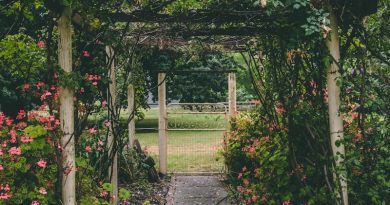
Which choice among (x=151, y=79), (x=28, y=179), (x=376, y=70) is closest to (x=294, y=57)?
(x=376, y=70)

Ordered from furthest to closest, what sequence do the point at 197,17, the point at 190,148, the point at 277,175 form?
1. the point at 190,148
2. the point at 277,175
3. the point at 197,17

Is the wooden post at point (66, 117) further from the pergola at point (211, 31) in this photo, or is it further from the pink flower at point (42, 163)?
the pink flower at point (42, 163)

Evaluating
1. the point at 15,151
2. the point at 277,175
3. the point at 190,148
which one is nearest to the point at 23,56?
the point at 15,151

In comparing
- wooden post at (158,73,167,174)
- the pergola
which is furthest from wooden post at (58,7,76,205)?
wooden post at (158,73,167,174)

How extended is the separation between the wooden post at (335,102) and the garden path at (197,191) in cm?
372

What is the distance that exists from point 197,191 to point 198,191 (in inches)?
0.8

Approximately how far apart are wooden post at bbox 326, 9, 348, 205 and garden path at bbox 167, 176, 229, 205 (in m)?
3.72

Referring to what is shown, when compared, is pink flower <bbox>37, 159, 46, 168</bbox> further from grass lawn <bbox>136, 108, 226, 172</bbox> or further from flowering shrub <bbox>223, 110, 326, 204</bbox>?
grass lawn <bbox>136, 108, 226, 172</bbox>

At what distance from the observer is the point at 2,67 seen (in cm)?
565

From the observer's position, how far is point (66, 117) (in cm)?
433

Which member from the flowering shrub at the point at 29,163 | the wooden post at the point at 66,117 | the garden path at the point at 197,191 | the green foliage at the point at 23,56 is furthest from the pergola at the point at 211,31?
the garden path at the point at 197,191

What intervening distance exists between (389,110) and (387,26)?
75 cm

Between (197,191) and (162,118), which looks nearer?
(197,191)

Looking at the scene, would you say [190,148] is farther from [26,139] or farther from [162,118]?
[26,139]
